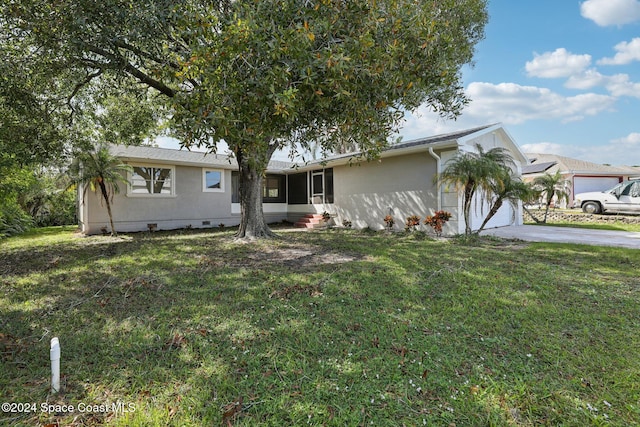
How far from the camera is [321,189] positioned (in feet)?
48.5

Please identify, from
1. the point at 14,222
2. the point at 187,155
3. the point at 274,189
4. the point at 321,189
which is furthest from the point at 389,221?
the point at 14,222

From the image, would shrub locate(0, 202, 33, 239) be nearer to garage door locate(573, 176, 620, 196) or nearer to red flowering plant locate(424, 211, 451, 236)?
red flowering plant locate(424, 211, 451, 236)

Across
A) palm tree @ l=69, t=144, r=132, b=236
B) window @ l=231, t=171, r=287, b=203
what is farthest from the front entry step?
palm tree @ l=69, t=144, r=132, b=236

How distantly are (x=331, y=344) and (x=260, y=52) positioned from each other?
11.2ft

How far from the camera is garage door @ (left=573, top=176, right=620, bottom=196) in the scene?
22439mm

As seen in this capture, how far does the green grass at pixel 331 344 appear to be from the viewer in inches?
82.1

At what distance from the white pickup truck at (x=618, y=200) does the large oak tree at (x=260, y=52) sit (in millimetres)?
14380

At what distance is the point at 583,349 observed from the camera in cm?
279

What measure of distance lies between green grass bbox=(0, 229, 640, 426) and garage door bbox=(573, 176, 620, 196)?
2170 cm

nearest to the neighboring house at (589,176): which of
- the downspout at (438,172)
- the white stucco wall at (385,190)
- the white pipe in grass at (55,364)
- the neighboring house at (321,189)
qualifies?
the neighboring house at (321,189)

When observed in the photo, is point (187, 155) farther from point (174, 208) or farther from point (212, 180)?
point (174, 208)

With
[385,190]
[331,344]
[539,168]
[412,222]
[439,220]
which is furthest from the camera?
[539,168]

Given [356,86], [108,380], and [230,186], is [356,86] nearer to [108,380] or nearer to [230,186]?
[108,380]

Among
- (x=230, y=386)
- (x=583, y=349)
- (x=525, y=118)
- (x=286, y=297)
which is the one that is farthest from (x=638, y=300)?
(x=525, y=118)
